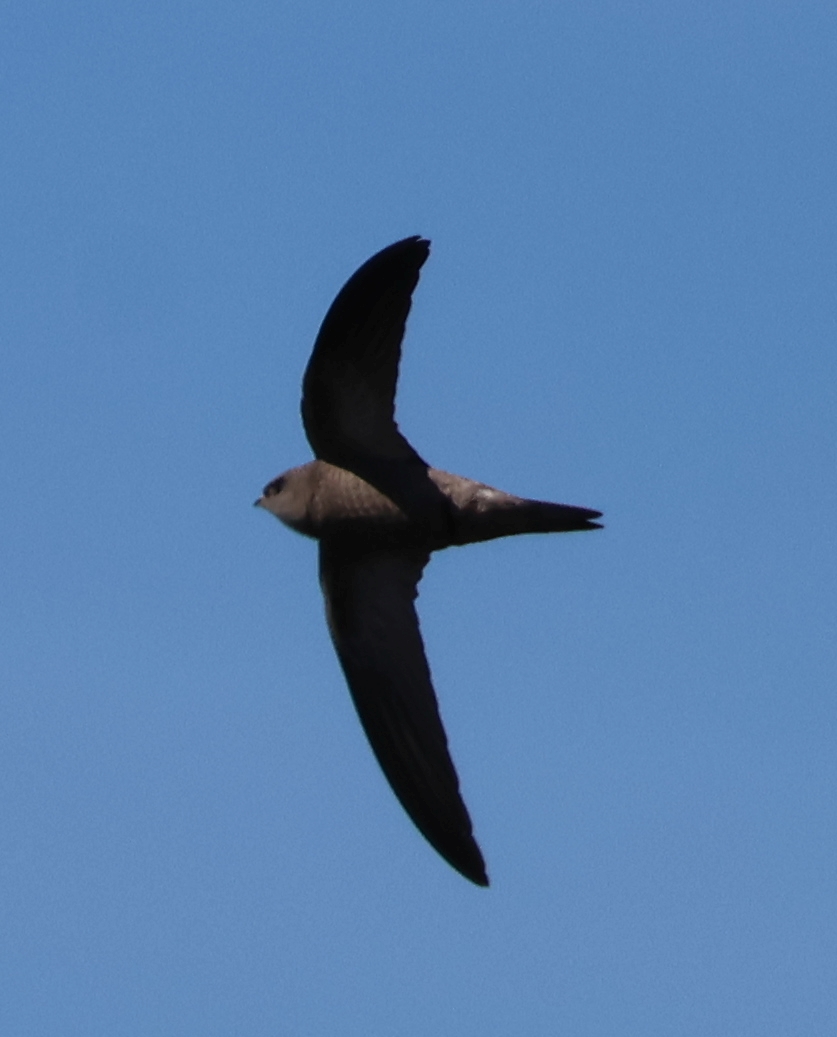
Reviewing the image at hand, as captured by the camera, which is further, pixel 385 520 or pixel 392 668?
pixel 392 668

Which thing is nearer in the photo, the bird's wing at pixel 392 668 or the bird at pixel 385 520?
the bird at pixel 385 520

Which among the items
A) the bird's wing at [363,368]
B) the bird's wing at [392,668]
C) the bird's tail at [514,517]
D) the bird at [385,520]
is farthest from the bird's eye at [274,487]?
the bird's tail at [514,517]

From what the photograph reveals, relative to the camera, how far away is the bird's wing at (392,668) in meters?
14.1

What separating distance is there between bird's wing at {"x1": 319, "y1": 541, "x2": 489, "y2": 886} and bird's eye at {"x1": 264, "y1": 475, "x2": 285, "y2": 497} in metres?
0.46

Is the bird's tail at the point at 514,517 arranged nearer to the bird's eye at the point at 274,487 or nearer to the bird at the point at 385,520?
the bird at the point at 385,520

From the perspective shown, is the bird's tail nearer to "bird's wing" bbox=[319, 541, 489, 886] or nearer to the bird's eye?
"bird's wing" bbox=[319, 541, 489, 886]

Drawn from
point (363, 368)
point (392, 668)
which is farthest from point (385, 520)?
point (392, 668)

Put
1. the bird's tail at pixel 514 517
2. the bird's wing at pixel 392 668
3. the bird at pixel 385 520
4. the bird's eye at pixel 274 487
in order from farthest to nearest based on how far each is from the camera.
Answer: the bird's eye at pixel 274 487
the bird's wing at pixel 392 668
the bird at pixel 385 520
the bird's tail at pixel 514 517

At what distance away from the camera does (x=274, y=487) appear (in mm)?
14867

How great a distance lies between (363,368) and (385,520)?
0.83 metres

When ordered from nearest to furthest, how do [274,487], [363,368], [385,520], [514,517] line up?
[514,517], [363,368], [385,520], [274,487]

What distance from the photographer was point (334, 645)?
14.6 meters

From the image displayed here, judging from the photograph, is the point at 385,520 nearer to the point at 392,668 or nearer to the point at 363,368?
the point at 363,368

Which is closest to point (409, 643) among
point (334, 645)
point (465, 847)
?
point (334, 645)
